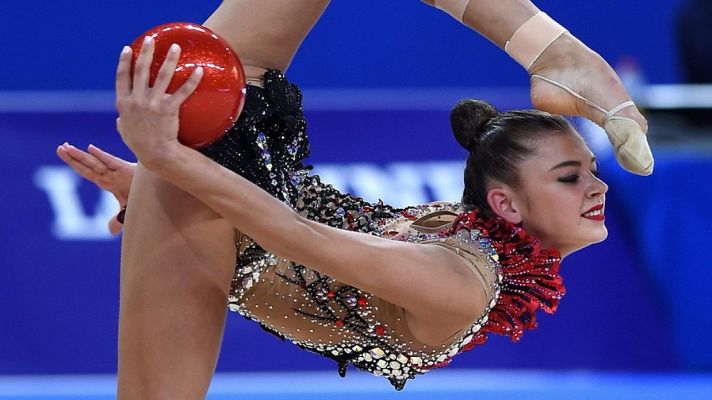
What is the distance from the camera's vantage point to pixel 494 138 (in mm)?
2494

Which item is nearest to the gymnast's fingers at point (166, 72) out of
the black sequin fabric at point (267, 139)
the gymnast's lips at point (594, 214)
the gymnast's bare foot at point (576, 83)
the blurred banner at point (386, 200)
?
Answer: the black sequin fabric at point (267, 139)

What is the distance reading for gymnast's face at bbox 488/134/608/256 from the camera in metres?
2.38

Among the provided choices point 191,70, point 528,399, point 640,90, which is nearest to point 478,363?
point 528,399

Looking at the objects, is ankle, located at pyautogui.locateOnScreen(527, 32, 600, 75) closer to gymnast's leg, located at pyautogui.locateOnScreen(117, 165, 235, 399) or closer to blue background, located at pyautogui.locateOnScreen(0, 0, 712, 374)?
gymnast's leg, located at pyautogui.locateOnScreen(117, 165, 235, 399)

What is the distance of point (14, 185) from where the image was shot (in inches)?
158

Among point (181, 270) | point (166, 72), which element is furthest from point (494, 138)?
point (166, 72)

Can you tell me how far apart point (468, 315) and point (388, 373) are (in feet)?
1.23

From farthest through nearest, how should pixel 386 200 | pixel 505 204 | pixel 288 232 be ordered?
pixel 386 200, pixel 505 204, pixel 288 232

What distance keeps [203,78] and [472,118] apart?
2.98 ft

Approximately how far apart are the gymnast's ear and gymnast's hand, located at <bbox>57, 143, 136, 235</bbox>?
2.56ft

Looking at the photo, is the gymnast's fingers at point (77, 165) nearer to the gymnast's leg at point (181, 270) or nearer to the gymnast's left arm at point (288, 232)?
the gymnast's leg at point (181, 270)

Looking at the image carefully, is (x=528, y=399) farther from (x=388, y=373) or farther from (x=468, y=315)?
(x=468, y=315)

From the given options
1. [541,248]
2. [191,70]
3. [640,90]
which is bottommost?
[191,70]

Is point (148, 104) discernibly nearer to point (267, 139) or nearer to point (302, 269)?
point (267, 139)
